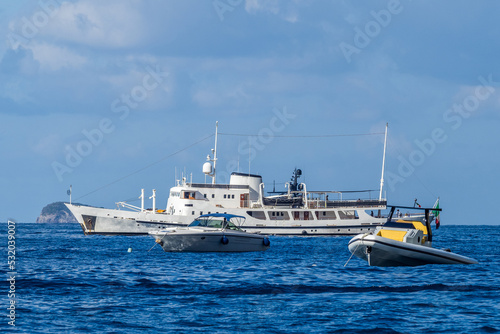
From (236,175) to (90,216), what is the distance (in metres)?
17.1

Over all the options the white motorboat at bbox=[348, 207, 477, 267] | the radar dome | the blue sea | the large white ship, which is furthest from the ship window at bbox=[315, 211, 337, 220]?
the white motorboat at bbox=[348, 207, 477, 267]

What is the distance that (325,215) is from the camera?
8131 cm

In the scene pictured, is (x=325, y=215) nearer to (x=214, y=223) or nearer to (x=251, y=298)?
(x=214, y=223)

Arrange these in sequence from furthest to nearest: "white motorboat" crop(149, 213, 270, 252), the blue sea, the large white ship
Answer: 1. the large white ship
2. "white motorboat" crop(149, 213, 270, 252)
3. the blue sea

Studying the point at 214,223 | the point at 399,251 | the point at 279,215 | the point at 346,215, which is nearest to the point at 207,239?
the point at 214,223

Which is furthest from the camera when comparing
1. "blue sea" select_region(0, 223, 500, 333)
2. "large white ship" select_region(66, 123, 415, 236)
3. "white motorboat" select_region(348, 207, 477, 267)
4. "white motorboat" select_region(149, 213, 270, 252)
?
"large white ship" select_region(66, 123, 415, 236)

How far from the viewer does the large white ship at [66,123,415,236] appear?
76750 mm

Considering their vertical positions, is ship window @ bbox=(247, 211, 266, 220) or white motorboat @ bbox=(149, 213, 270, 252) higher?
ship window @ bbox=(247, 211, 266, 220)

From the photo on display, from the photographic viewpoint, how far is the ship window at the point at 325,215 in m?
80.9

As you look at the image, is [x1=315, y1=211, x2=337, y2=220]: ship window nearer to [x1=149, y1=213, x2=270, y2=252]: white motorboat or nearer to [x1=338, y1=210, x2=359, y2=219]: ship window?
[x1=338, y1=210, x2=359, y2=219]: ship window

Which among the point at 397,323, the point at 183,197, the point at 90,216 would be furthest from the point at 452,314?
the point at 90,216

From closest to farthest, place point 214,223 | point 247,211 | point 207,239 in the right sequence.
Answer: point 207,239 → point 214,223 → point 247,211

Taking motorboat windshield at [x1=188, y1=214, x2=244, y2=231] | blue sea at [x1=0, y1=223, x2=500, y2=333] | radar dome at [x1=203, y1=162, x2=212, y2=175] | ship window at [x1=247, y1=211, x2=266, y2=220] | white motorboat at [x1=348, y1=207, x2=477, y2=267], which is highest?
radar dome at [x1=203, y1=162, x2=212, y2=175]

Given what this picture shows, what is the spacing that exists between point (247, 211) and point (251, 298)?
5338 centimetres
